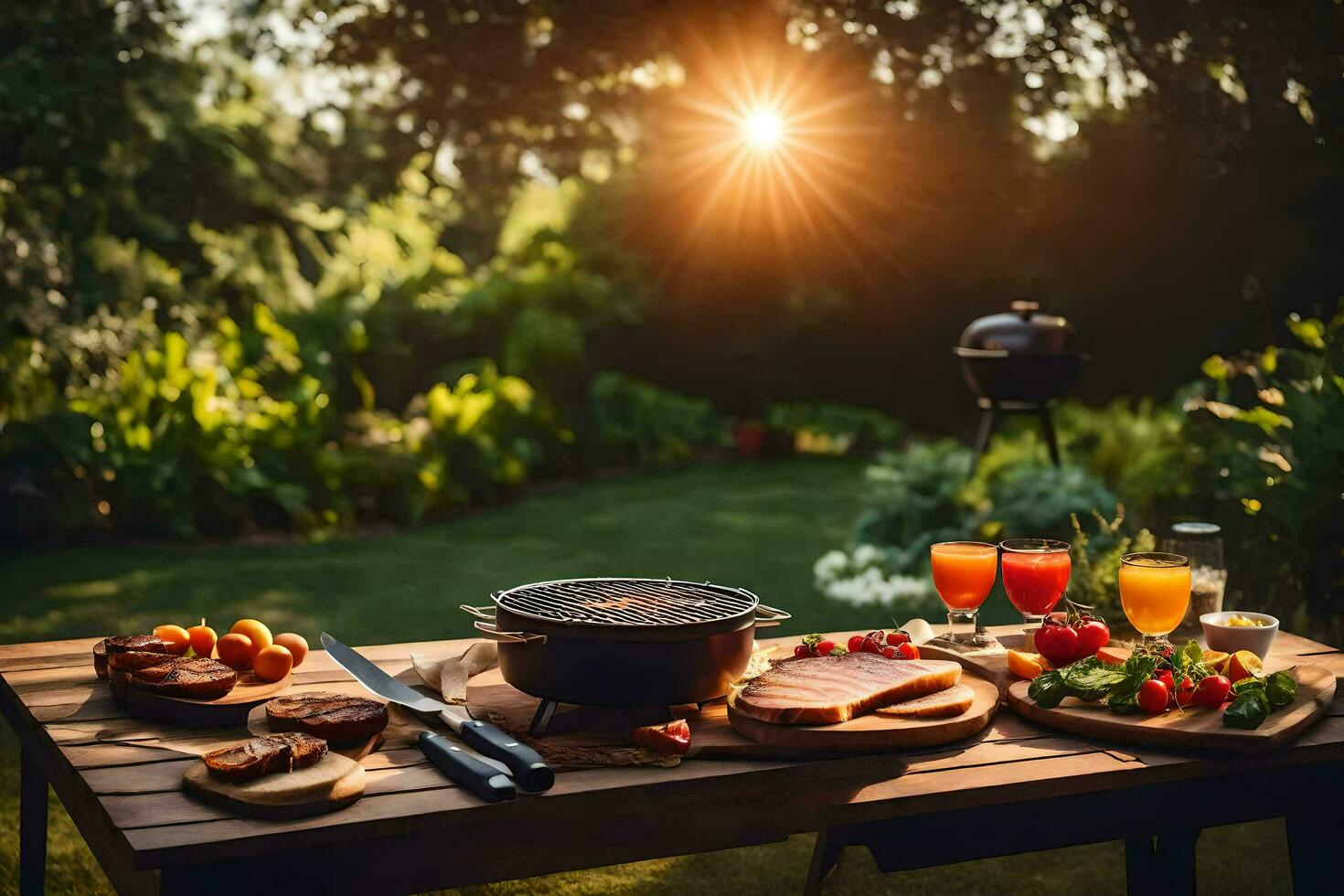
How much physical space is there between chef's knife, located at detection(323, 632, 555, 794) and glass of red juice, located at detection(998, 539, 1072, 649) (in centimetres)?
115

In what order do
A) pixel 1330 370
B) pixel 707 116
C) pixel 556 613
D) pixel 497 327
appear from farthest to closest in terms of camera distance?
pixel 497 327
pixel 707 116
pixel 1330 370
pixel 556 613

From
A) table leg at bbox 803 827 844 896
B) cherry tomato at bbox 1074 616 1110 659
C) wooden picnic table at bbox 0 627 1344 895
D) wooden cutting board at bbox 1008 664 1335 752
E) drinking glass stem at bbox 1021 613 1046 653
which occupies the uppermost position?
cherry tomato at bbox 1074 616 1110 659

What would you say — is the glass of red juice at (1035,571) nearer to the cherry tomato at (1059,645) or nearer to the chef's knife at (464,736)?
the cherry tomato at (1059,645)

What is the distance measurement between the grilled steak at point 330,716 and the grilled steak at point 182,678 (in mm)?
108

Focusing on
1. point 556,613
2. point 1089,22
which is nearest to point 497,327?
point 1089,22

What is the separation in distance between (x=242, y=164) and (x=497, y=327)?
429 centimetres

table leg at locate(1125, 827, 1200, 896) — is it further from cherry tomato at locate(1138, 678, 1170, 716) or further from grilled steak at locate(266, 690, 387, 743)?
grilled steak at locate(266, 690, 387, 743)

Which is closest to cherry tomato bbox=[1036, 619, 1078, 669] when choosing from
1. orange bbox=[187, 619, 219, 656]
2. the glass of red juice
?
the glass of red juice

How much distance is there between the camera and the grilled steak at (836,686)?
6.91 ft

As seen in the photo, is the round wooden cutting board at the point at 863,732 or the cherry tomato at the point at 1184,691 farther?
the cherry tomato at the point at 1184,691

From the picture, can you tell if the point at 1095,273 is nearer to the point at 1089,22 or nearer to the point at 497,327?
the point at 1089,22

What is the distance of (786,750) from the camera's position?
6.89ft

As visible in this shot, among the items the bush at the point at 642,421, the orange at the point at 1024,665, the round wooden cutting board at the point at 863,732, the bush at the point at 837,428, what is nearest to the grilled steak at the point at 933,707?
the round wooden cutting board at the point at 863,732

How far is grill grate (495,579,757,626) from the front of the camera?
7.41ft
